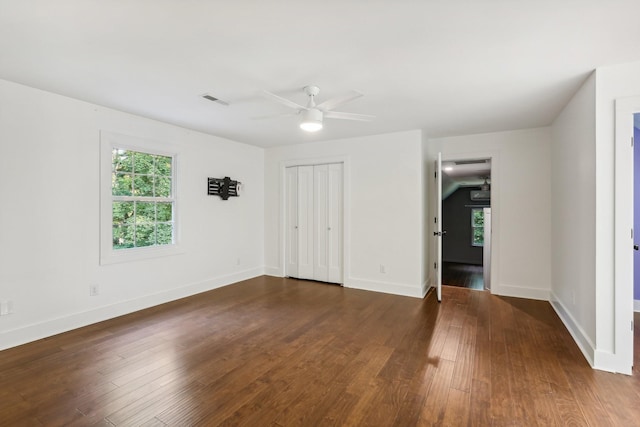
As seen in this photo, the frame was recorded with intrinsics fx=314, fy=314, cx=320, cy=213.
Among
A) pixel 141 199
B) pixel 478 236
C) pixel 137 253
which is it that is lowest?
pixel 478 236

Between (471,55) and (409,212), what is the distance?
8.42ft

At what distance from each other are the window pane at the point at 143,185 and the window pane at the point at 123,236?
44cm

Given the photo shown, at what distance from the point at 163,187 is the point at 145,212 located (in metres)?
0.42

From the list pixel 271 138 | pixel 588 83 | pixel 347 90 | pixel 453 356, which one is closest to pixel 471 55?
pixel 347 90

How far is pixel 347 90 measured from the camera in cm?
293

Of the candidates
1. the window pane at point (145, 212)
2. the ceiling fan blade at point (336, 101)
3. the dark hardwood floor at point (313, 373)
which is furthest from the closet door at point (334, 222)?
the window pane at point (145, 212)

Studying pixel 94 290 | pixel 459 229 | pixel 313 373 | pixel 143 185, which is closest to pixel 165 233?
pixel 143 185

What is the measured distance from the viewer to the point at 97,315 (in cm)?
348

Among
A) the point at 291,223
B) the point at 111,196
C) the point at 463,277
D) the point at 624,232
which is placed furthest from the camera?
the point at 463,277

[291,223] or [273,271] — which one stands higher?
[291,223]

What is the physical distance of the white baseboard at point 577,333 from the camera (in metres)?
2.54

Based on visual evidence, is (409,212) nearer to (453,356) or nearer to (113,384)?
(453,356)

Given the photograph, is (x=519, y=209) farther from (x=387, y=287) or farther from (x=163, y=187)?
(x=163, y=187)

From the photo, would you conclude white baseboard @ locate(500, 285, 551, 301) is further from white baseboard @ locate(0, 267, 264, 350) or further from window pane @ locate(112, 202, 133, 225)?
window pane @ locate(112, 202, 133, 225)
